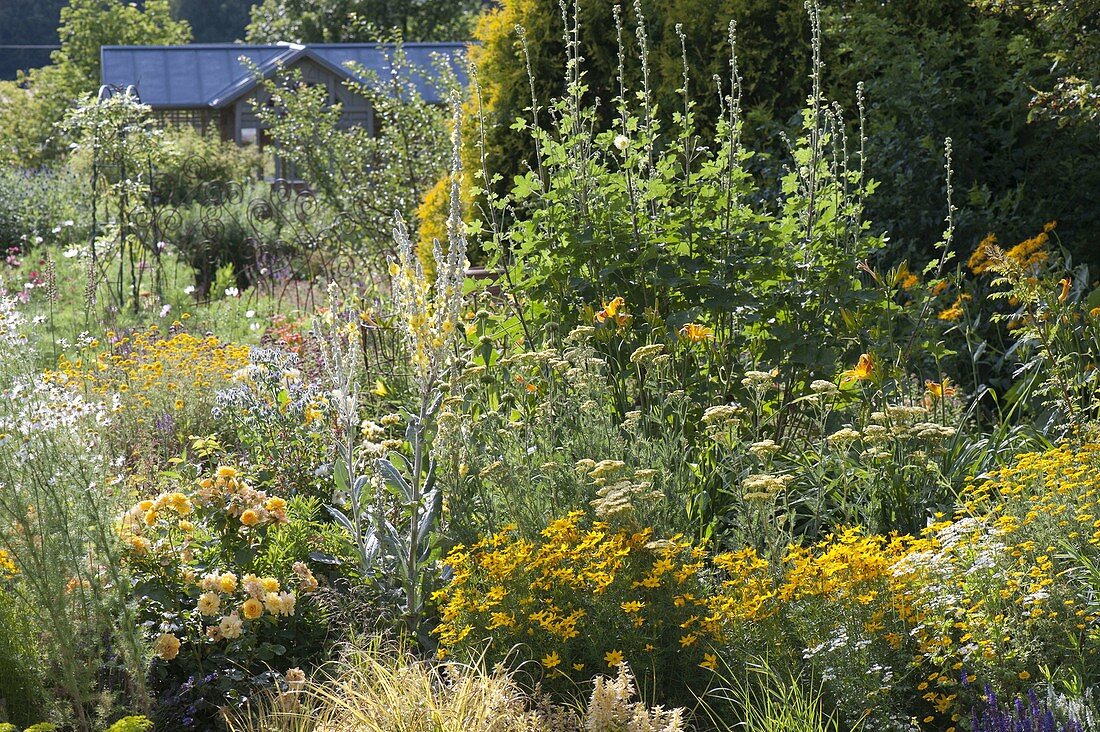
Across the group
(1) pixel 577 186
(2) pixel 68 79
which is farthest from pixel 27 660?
(2) pixel 68 79

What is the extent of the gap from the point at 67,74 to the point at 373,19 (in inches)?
409

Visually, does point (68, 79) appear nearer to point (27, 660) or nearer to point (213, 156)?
point (213, 156)

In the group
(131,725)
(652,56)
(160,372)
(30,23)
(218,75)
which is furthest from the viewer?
(30,23)

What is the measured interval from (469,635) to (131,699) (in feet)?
3.12

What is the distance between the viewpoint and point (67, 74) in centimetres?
3416

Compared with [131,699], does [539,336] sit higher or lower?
higher

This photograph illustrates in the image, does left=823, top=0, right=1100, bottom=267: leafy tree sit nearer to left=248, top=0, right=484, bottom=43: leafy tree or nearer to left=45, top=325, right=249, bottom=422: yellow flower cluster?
left=45, top=325, right=249, bottom=422: yellow flower cluster

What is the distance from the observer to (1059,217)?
603cm

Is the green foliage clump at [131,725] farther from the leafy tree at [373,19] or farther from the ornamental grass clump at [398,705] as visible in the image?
the leafy tree at [373,19]

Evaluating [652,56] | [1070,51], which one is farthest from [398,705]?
[652,56]

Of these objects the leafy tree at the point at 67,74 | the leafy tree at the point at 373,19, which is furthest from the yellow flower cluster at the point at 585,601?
the leafy tree at the point at 373,19

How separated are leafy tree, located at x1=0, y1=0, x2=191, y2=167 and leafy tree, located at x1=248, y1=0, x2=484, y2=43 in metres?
4.38

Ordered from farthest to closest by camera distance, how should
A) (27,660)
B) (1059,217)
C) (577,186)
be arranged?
1. (1059,217)
2. (577,186)
3. (27,660)

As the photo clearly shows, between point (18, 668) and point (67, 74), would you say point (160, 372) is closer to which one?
point (18, 668)
